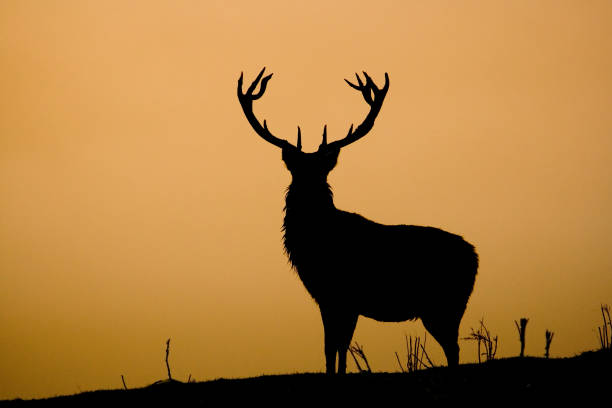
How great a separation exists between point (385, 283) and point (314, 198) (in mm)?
1526

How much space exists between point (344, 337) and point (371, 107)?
14.1ft

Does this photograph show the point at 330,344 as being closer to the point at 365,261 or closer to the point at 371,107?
the point at 365,261

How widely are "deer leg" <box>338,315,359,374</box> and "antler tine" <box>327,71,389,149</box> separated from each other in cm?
270

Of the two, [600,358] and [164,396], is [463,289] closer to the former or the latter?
[600,358]

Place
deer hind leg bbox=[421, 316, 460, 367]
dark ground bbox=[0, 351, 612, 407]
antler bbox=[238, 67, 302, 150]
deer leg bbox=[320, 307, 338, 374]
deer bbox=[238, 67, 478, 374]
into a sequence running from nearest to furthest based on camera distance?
1. dark ground bbox=[0, 351, 612, 407]
2. deer leg bbox=[320, 307, 338, 374]
3. deer bbox=[238, 67, 478, 374]
4. deer hind leg bbox=[421, 316, 460, 367]
5. antler bbox=[238, 67, 302, 150]

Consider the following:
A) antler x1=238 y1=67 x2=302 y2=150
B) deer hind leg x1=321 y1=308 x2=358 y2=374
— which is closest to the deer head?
antler x1=238 y1=67 x2=302 y2=150

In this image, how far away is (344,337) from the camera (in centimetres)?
1042

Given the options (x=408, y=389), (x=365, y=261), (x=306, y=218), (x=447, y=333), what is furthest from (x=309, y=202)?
(x=408, y=389)

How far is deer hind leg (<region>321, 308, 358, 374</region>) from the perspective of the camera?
10.3 meters

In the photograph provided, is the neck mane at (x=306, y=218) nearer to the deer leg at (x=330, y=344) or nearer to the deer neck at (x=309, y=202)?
the deer neck at (x=309, y=202)

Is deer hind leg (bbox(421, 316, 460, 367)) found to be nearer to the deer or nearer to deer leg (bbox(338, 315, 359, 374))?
the deer

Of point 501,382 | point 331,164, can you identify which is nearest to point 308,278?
point 331,164

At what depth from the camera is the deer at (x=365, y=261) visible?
36.2ft

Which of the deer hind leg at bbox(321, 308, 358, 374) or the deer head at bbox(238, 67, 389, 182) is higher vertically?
the deer head at bbox(238, 67, 389, 182)
